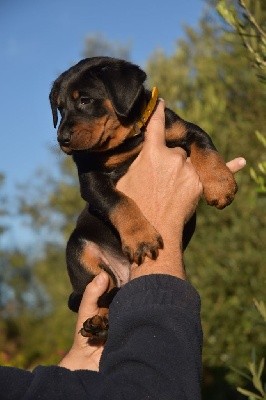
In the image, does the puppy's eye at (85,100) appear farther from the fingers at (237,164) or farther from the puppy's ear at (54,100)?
the fingers at (237,164)

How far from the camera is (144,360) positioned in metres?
2.21

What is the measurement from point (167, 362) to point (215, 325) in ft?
22.4

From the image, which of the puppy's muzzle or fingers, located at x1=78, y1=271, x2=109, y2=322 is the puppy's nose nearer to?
the puppy's muzzle

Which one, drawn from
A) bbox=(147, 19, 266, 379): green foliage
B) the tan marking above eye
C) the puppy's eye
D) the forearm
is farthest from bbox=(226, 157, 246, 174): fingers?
bbox=(147, 19, 266, 379): green foliage

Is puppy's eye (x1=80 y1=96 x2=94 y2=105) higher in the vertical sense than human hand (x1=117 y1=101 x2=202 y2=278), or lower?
higher

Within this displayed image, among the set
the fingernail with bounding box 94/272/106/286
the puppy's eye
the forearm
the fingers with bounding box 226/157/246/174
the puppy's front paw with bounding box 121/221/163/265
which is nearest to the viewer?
the forearm

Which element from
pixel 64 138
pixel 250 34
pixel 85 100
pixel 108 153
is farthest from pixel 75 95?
pixel 250 34

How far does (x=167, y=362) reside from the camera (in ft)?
7.29

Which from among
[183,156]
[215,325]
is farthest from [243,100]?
[183,156]

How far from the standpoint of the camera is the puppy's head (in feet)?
12.5

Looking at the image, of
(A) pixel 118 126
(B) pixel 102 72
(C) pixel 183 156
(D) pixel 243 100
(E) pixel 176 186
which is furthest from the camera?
(D) pixel 243 100

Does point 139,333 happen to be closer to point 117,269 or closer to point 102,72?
point 117,269

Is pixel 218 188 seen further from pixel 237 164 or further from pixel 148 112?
pixel 148 112

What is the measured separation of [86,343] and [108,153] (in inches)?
35.6
